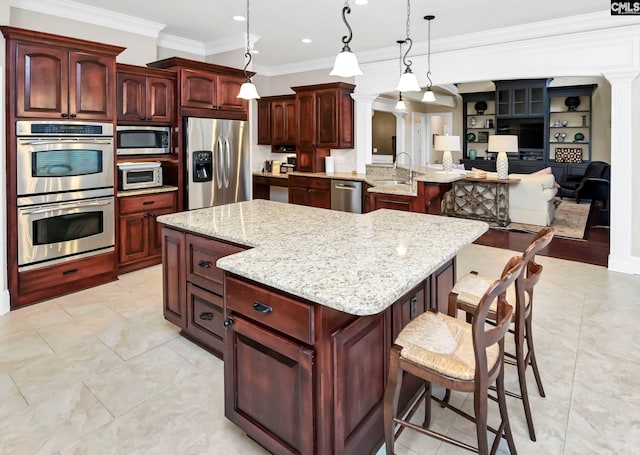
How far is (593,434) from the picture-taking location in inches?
77.4

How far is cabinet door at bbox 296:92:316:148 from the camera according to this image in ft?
21.8

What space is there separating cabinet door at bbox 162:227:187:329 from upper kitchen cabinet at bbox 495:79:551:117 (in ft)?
32.7

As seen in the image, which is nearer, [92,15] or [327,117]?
[92,15]

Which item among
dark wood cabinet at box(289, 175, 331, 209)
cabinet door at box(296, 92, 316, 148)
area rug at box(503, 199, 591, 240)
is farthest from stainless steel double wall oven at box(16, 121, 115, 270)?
area rug at box(503, 199, 591, 240)

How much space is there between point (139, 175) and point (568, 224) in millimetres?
6771

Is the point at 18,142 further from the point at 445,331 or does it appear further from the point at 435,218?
the point at 445,331

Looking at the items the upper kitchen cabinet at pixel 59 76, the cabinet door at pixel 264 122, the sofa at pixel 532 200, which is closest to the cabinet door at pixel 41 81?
the upper kitchen cabinet at pixel 59 76

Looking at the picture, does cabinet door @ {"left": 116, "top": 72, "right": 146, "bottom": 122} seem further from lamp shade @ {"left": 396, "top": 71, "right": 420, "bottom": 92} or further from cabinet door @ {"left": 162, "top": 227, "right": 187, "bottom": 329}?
lamp shade @ {"left": 396, "top": 71, "right": 420, "bottom": 92}

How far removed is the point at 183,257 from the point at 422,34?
14.1ft

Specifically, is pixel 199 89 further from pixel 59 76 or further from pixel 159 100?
pixel 59 76

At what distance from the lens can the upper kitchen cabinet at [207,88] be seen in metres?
4.76

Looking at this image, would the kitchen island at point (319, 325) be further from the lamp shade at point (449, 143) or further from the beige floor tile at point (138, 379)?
the lamp shade at point (449, 143)

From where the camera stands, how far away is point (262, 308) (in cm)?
162

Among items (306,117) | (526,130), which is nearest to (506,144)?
(306,117)
